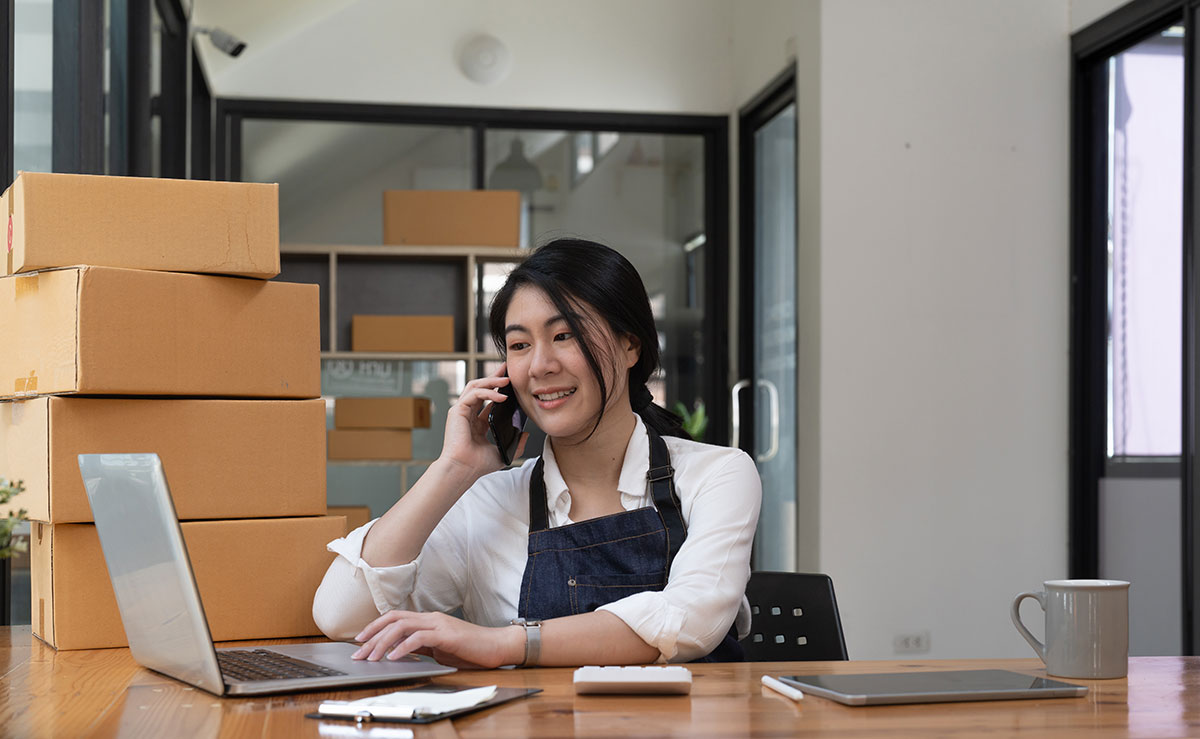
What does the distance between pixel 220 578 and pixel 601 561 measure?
0.50 metres

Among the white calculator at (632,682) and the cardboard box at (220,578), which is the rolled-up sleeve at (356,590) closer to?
the cardboard box at (220,578)

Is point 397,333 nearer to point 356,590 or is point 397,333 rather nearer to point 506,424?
point 506,424

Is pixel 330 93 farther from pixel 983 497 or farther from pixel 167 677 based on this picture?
pixel 167 677

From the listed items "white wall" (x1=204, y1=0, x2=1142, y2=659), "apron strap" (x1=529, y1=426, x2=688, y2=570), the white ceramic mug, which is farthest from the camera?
"white wall" (x1=204, y1=0, x2=1142, y2=659)

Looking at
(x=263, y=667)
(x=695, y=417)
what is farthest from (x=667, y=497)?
(x=695, y=417)

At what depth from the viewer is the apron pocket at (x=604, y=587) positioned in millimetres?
1545

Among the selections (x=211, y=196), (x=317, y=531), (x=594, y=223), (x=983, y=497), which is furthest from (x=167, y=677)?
(x=594, y=223)

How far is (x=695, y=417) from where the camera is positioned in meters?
4.79

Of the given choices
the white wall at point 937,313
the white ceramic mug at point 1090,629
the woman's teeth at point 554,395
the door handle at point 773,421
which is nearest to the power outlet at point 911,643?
the white wall at point 937,313

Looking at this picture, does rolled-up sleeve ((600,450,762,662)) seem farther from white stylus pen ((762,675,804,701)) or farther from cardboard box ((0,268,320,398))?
cardboard box ((0,268,320,398))

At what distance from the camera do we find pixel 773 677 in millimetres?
1231

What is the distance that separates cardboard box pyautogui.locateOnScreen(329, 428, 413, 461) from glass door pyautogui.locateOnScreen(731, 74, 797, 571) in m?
1.30

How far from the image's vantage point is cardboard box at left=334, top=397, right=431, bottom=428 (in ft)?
14.4

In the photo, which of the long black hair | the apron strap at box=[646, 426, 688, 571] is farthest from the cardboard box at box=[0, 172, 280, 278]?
the apron strap at box=[646, 426, 688, 571]
